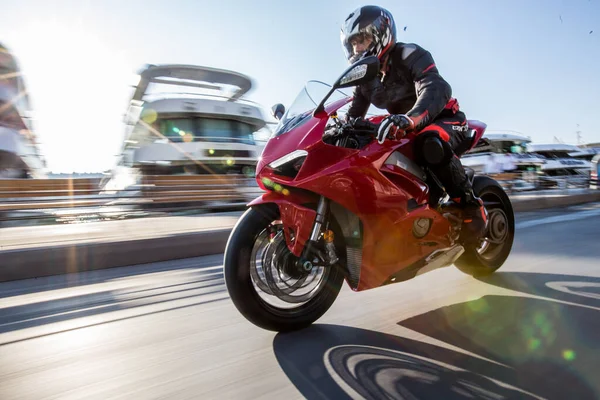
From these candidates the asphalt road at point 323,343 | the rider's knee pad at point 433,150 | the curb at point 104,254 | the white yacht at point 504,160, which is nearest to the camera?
the asphalt road at point 323,343

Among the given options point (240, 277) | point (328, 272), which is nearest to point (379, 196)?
point (328, 272)

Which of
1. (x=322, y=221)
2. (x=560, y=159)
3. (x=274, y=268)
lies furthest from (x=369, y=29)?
(x=560, y=159)

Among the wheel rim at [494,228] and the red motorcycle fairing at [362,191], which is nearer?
the red motorcycle fairing at [362,191]

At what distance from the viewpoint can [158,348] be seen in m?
2.22

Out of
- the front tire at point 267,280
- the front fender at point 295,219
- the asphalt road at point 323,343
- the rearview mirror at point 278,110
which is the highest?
the rearview mirror at point 278,110

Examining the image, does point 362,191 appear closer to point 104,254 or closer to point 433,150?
point 433,150

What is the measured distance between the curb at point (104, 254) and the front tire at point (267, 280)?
8.71 feet

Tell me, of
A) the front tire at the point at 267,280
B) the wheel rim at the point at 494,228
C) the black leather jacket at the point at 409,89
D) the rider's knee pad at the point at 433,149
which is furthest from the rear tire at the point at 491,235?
the front tire at the point at 267,280

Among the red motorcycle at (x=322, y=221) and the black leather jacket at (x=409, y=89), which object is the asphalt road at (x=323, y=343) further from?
the black leather jacket at (x=409, y=89)

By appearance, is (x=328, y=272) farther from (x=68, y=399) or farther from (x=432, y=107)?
(x=68, y=399)

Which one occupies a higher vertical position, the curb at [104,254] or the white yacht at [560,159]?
the white yacht at [560,159]

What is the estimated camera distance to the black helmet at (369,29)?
2.42 metres

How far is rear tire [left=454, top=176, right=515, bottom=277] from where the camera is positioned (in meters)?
3.36

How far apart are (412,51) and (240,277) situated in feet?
5.31
